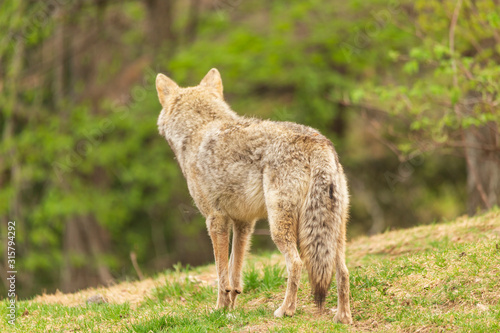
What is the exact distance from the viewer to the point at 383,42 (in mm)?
15812

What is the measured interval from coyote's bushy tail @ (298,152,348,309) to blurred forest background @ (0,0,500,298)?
325 inches

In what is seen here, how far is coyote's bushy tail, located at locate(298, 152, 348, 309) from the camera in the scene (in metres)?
5.48

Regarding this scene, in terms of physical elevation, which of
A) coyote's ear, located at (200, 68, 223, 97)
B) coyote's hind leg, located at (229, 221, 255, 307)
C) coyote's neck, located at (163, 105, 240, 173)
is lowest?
coyote's hind leg, located at (229, 221, 255, 307)

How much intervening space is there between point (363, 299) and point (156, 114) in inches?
414

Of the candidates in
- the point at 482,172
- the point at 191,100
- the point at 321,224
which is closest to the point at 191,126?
the point at 191,100


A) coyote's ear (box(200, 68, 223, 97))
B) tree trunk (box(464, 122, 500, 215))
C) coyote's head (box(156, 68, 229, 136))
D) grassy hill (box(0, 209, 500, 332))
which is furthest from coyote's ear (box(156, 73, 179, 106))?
tree trunk (box(464, 122, 500, 215))

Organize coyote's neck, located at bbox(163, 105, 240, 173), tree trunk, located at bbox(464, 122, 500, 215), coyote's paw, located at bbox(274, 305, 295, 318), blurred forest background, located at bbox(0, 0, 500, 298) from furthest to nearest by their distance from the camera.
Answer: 1. blurred forest background, located at bbox(0, 0, 500, 298)
2. tree trunk, located at bbox(464, 122, 500, 215)
3. coyote's neck, located at bbox(163, 105, 240, 173)
4. coyote's paw, located at bbox(274, 305, 295, 318)

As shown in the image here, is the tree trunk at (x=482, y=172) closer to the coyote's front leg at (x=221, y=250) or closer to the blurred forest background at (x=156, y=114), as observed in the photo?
the blurred forest background at (x=156, y=114)

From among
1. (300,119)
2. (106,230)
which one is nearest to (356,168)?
(300,119)

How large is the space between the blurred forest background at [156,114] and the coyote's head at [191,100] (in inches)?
257

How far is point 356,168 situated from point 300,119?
295 cm

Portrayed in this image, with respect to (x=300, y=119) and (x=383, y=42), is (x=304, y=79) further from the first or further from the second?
(x=383, y=42)

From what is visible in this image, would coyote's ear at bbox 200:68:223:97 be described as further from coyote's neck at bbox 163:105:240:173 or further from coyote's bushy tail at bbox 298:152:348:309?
coyote's bushy tail at bbox 298:152:348:309

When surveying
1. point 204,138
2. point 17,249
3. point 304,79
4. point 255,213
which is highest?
point 304,79
